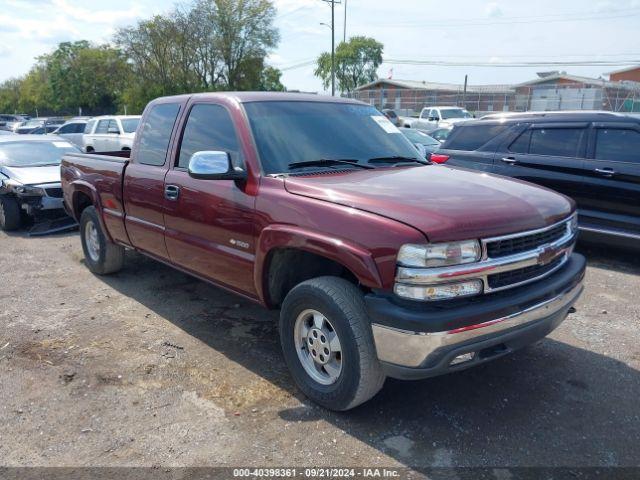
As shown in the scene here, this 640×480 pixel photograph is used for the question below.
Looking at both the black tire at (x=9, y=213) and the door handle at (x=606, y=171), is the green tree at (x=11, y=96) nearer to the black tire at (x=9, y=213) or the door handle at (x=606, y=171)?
the black tire at (x=9, y=213)

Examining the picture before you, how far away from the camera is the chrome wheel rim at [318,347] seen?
3.30 m

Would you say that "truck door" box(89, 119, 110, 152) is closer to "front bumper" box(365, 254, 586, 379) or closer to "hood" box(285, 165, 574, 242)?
"hood" box(285, 165, 574, 242)

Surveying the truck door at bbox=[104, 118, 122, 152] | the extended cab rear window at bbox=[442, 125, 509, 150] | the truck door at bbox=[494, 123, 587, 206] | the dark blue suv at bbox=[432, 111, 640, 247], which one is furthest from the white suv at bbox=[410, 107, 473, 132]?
the truck door at bbox=[494, 123, 587, 206]

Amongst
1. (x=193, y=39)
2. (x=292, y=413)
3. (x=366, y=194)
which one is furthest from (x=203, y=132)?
(x=193, y=39)

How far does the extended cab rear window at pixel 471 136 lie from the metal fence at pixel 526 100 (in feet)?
84.0

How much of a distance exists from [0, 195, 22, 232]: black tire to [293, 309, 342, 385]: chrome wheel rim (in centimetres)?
700

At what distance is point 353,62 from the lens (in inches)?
3265

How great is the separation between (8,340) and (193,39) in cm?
4611

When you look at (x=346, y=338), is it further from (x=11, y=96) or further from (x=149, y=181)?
(x=11, y=96)

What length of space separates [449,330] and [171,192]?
264 centimetres

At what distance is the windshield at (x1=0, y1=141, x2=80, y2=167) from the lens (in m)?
9.41

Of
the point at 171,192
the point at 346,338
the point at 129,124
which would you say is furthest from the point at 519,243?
the point at 129,124

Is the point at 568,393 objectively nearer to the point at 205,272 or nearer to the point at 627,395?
the point at 627,395

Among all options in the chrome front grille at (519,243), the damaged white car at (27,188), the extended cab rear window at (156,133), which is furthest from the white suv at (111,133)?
the chrome front grille at (519,243)
